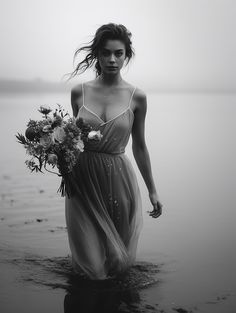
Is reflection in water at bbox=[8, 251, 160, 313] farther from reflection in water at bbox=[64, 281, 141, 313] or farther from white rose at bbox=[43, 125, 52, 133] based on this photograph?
white rose at bbox=[43, 125, 52, 133]

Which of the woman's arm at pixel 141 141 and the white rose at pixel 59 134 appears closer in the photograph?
the white rose at pixel 59 134

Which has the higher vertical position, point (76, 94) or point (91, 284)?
point (76, 94)

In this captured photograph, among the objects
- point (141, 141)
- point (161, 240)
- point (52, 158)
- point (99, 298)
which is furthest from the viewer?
point (161, 240)

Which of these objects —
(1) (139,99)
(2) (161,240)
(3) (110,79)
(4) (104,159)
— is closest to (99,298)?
(4) (104,159)

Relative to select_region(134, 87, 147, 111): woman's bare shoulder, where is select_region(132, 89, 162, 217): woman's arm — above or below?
below

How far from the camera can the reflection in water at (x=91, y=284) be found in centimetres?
514

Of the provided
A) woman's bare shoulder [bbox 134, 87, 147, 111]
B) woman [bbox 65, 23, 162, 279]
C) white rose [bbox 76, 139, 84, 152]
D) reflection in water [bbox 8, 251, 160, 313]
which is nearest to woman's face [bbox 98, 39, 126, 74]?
woman [bbox 65, 23, 162, 279]

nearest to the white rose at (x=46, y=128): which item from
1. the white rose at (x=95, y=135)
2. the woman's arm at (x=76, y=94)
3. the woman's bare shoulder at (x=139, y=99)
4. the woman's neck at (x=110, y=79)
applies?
the white rose at (x=95, y=135)

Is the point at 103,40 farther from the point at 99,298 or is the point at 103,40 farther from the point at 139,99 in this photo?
the point at 99,298

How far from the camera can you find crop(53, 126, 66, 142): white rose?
199 inches

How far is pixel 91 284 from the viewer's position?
551 centimetres

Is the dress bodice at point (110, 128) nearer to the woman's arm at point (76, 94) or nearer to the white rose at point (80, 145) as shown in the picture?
the woman's arm at point (76, 94)

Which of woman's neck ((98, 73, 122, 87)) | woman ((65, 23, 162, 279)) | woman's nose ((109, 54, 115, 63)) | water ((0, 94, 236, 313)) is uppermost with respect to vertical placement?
woman's nose ((109, 54, 115, 63))

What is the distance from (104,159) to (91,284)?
1061mm
